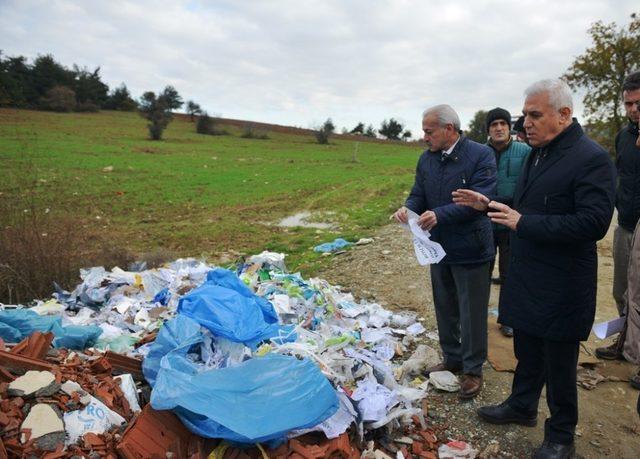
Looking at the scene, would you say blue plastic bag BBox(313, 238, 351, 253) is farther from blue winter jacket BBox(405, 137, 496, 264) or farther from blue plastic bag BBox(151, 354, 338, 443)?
blue plastic bag BBox(151, 354, 338, 443)

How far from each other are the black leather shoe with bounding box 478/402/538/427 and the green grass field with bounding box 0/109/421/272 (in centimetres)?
410

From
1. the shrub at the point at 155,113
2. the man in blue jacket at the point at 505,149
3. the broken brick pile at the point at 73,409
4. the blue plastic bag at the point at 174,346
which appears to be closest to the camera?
the broken brick pile at the point at 73,409

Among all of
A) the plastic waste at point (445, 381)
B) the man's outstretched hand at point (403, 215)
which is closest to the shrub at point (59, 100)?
the man's outstretched hand at point (403, 215)

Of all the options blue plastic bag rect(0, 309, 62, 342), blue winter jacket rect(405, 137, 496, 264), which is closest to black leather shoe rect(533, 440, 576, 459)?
blue winter jacket rect(405, 137, 496, 264)

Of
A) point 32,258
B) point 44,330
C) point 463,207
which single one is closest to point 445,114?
point 463,207

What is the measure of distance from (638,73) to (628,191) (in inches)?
35.9

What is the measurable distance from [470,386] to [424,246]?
1.08 metres

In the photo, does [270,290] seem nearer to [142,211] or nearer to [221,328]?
[221,328]

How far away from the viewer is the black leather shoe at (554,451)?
2.63 m

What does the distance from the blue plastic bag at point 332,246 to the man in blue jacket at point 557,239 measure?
5.11 metres

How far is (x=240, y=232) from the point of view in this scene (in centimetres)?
1012

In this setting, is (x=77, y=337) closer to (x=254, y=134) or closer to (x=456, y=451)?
(x=456, y=451)

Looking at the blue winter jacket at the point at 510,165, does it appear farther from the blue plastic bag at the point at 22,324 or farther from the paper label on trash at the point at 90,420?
the blue plastic bag at the point at 22,324

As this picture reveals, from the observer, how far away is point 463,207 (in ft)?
10.2
